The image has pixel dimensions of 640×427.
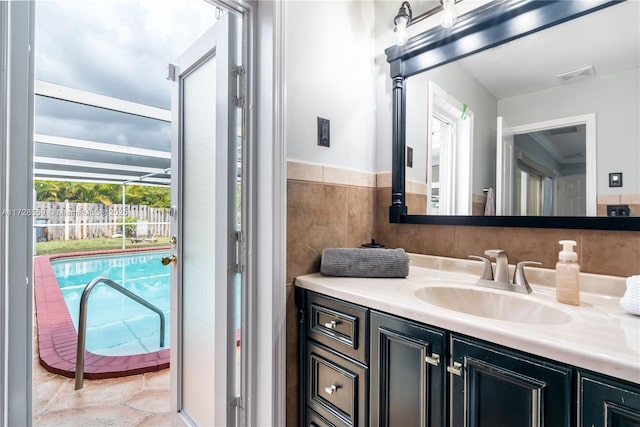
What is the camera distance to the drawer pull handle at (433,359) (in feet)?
2.62

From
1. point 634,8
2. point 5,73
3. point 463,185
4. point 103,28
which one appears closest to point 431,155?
point 463,185

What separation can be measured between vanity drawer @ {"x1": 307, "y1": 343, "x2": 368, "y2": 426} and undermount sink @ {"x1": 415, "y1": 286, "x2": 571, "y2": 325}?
358 millimetres

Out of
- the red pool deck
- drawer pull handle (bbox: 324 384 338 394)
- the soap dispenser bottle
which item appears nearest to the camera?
the soap dispenser bottle

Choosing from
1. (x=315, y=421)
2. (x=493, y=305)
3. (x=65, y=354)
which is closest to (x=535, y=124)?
(x=493, y=305)

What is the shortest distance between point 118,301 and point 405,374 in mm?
3591

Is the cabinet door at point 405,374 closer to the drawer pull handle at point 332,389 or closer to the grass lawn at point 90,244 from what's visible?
the drawer pull handle at point 332,389

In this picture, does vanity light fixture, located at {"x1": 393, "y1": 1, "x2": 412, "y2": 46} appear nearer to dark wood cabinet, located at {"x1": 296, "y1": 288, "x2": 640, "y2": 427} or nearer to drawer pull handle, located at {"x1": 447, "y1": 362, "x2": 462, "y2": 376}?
dark wood cabinet, located at {"x1": 296, "y1": 288, "x2": 640, "y2": 427}

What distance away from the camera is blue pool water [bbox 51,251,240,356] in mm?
2533

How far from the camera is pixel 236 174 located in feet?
3.92

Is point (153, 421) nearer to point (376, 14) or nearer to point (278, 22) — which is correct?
point (278, 22)

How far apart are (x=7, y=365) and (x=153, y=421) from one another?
1.20m

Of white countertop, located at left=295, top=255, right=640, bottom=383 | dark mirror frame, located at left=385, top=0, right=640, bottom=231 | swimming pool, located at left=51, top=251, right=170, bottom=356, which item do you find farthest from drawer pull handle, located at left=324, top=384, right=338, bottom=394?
swimming pool, located at left=51, top=251, right=170, bottom=356

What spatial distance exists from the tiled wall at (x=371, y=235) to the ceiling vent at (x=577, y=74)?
1.72 feet

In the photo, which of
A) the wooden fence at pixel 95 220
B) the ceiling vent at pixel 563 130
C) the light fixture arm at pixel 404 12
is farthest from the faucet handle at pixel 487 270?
the wooden fence at pixel 95 220
